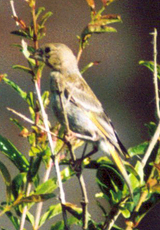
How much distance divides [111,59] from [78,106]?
2.12 metres

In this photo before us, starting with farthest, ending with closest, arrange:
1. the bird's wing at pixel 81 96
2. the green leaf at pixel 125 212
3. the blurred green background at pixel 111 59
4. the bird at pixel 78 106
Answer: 1. the blurred green background at pixel 111 59
2. the bird's wing at pixel 81 96
3. the bird at pixel 78 106
4. the green leaf at pixel 125 212

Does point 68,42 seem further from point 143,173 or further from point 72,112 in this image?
point 143,173

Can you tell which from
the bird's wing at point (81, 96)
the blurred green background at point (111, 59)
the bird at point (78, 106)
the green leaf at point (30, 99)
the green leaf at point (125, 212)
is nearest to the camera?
the green leaf at point (125, 212)

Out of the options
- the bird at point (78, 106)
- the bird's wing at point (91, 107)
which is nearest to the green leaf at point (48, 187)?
the bird at point (78, 106)

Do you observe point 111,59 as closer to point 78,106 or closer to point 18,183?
point 78,106

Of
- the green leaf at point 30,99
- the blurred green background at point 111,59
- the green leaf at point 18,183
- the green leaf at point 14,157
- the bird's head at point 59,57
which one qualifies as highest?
the green leaf at point 30,99

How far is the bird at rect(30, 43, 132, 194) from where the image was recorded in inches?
74.5

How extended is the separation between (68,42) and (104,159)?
2.42 metres

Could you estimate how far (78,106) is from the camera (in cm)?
202

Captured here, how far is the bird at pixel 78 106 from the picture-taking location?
74.5 inches

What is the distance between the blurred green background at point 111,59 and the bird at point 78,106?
4.69 ft

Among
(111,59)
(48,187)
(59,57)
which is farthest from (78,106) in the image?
(111,59)

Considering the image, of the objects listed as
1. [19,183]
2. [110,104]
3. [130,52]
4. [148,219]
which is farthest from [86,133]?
[130,52]

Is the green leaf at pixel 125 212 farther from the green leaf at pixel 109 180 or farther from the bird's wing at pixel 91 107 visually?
the bird's wing at pixel 91 107
